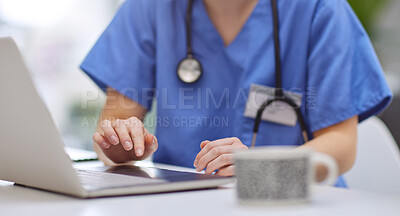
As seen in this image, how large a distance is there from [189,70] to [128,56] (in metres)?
0.18

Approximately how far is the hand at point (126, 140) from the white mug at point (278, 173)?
311 millimetres

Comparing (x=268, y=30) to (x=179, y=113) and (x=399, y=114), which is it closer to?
(x=179, y=113)

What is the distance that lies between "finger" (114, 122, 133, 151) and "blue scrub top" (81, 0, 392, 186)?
0.22 metres

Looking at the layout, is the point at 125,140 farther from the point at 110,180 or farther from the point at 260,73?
the point at 260,73

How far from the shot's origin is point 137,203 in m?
0.47

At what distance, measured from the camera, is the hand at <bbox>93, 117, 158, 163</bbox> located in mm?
709

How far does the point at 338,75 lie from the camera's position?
0.95m

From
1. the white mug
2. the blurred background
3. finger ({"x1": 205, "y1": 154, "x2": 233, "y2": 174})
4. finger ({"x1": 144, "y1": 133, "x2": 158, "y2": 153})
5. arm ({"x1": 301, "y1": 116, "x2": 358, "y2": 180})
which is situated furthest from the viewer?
the blurred background

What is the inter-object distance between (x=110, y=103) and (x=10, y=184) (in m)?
0.46

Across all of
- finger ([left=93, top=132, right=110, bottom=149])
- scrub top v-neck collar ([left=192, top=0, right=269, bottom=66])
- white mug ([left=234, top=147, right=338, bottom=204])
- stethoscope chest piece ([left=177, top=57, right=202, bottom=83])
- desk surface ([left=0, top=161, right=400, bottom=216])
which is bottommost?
finger ([left=93, top=132, right=110, bottom=149])

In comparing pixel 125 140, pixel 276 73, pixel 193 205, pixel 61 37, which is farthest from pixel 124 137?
pixel 61 37

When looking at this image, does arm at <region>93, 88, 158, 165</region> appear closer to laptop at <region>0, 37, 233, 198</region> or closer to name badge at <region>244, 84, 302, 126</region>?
laptop at <region>0, 37, 233, 198</region>

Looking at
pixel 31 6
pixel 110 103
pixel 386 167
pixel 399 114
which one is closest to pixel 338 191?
pixel 386 167

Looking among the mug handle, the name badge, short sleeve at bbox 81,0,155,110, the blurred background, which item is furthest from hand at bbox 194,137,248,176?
the blurred background
